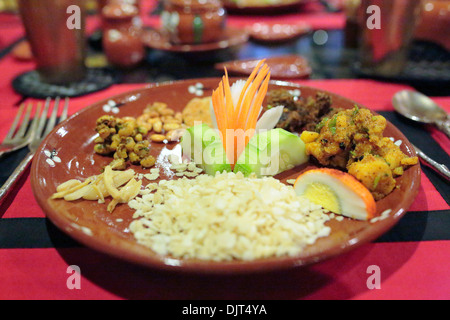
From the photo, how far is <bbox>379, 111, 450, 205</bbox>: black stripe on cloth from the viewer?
1185 millimetres

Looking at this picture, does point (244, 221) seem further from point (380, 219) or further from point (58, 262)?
point (58, 262)

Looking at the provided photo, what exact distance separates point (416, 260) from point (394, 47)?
151 centimetres

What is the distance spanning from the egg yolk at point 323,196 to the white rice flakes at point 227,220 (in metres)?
0.03

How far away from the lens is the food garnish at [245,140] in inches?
47.2

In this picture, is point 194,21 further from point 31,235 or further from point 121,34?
point 31,235

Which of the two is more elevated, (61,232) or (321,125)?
(321,125)

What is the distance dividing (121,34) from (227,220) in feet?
5.62

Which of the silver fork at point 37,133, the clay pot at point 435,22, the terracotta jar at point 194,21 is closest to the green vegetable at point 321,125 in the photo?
the silver fork at point 37,133

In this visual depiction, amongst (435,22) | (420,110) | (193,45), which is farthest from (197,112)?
(435,22)

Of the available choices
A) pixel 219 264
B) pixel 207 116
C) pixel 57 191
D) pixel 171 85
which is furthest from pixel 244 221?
pixel 171 85

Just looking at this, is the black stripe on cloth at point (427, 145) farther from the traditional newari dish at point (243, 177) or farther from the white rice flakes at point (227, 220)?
the white rice flakes at point (227, 220)

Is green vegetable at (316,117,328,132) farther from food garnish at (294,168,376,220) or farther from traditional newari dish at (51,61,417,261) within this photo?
food garnish at (294,168,376,220)

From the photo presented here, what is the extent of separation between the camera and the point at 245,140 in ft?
4.20

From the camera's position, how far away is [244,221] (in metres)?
0.87
